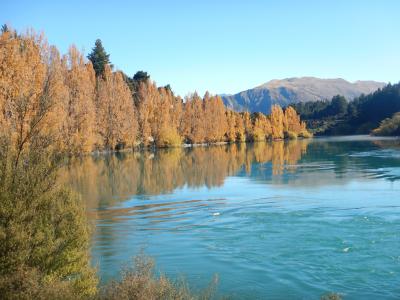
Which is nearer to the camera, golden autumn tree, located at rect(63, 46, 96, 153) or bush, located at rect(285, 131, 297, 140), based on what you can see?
golden autumn tree, located at rect(63, 46, 96, 153)

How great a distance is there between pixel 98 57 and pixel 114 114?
16.3m

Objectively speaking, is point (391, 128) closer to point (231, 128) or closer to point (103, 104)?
point (231, 128)

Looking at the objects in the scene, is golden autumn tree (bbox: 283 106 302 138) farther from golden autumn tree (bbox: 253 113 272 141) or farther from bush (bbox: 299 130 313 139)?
golden autumn tree (bbox: 253 113 272 141)

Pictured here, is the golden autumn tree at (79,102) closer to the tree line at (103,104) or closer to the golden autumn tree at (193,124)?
the tree line at (103,104)

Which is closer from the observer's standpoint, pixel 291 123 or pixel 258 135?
pixel 258 135

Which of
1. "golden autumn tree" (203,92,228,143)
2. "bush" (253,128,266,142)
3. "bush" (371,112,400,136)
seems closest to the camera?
"golden autumn tree" (203,92,228,143)

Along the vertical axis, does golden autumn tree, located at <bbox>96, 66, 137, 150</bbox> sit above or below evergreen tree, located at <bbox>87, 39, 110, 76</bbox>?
below

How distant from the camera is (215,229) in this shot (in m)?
10.7

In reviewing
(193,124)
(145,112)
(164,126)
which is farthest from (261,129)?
(145,112)

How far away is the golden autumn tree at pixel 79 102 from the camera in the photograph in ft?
129

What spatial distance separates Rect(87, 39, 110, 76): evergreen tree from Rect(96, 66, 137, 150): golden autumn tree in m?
8.64

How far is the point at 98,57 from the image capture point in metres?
59.4

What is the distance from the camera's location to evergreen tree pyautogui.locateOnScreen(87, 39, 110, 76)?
58.1 meters

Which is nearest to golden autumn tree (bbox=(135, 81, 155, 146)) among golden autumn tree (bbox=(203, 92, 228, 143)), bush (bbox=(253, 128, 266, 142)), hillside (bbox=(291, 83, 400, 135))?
golden autumn tree (bbox=(203, 92, 228, 143))
